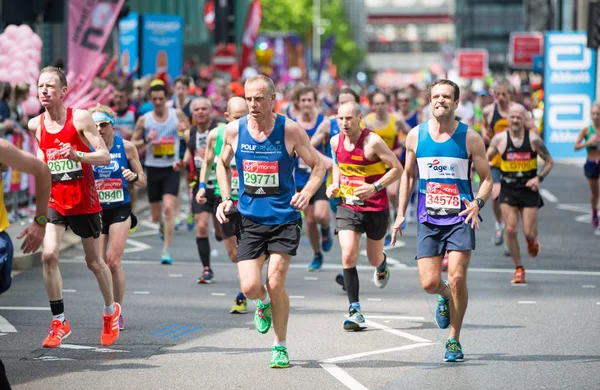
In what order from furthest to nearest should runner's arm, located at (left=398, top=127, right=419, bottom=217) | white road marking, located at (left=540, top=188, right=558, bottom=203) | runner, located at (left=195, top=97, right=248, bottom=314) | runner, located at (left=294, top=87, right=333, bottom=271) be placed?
white road marking, located at (left=540, top=188, right=558, bottom=203) < runner, located at (left=294, top=87, right=333, bottom=271) < runner, located at (left=195, top=97, right=248, bottom=314) < runner's arm, located at (left=398, top=127, right=419, bottom=217)

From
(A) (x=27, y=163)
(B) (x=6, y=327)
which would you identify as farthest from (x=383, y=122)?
(A) (x=27, y=163)

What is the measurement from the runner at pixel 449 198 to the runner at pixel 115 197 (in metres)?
2.49

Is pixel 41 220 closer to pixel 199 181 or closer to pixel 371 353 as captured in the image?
pixel 371 353

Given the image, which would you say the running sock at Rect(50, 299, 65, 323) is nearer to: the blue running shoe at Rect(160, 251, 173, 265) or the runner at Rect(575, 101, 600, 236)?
the blue running shoe at Rect(160, 251, 173, 265)

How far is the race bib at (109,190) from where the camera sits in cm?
1017

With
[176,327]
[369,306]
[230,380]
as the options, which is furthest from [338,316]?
[230,380]

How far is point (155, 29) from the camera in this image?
2667cm

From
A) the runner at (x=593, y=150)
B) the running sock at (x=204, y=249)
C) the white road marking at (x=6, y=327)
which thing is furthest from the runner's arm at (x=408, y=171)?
Answer: the runner at (x=593, y=150)

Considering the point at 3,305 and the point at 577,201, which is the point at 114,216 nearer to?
the point at 3,305

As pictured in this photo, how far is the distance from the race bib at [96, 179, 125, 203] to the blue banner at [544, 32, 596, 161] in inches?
633

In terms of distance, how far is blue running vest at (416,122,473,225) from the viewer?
349 inches

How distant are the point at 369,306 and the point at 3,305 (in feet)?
10.5

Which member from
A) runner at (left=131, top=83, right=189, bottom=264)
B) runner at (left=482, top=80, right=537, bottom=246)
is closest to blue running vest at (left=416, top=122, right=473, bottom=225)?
runner at (left=131, top=83, right=189, bottom=264)

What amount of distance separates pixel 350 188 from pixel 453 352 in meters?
2.57
